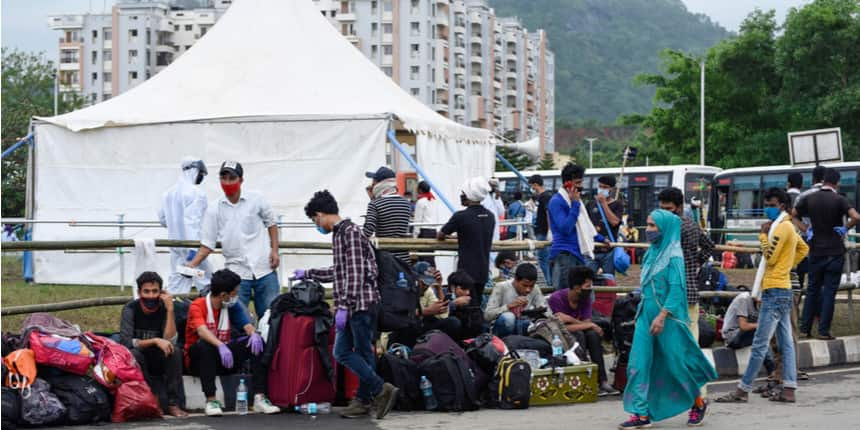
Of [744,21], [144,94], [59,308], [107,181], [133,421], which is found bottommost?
Answer: [133,421]

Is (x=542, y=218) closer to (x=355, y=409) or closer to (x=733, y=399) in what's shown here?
(x=733, y=399)

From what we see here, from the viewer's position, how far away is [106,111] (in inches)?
813

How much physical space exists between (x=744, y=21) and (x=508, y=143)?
1237 inches

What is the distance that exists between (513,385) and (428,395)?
27.0 inches

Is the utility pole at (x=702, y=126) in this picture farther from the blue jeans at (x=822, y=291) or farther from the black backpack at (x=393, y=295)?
the black backpack at (x=393, y=295)

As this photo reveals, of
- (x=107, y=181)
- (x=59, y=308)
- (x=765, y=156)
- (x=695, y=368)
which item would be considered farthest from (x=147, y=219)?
(x=765, y=156)

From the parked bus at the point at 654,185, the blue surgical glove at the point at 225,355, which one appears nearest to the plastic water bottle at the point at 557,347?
the blue surgical glove at the point at 225,355

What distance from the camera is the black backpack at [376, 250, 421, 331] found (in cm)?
956

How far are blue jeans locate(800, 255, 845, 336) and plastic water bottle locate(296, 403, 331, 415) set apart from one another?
6385mm

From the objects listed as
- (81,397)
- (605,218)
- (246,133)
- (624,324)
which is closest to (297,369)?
(81,397)

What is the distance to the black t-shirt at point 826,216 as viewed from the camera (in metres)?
13.6

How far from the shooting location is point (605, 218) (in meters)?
15.5

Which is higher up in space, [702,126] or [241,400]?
[702,126]

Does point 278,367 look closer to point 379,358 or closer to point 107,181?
point 379,358
